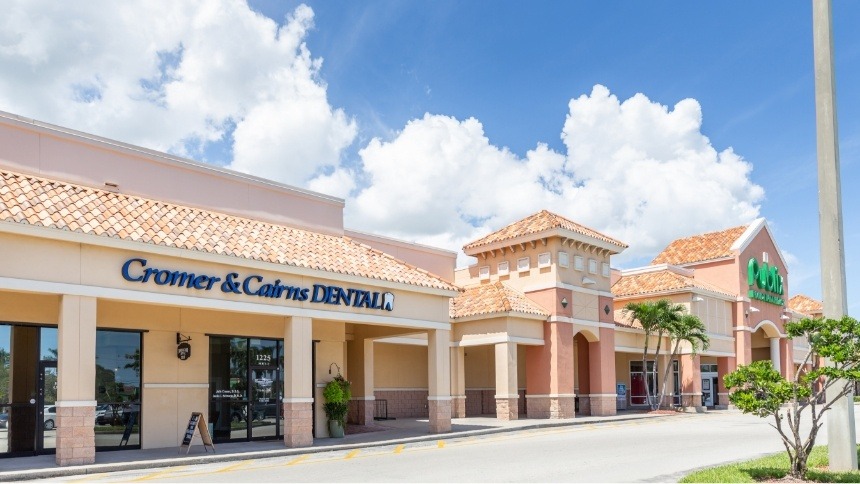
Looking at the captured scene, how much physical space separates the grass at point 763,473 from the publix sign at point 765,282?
34937 mm

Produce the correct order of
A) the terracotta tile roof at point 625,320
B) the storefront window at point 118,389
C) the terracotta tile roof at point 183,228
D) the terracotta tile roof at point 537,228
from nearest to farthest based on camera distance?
the terracotta tile roof at point 183,228, the storefront window at point 118,389, the terracotta tile roof at point 537,228, the terracotta tile roof at point 625,320

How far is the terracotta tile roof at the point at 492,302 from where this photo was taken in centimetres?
3200

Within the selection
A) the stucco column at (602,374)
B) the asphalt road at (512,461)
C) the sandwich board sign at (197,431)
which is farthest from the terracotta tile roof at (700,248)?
the sandwich board sign at (197,431)

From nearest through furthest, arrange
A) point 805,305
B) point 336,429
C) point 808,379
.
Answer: point 808,379 → point 336,429 → point 805,305

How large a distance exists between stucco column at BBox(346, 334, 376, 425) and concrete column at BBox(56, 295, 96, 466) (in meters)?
12.6

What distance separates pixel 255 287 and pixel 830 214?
13058 mm

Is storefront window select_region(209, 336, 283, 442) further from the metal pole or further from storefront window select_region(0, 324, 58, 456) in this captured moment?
the metal pole

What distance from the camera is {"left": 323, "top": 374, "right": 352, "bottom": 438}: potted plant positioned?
2358 cm

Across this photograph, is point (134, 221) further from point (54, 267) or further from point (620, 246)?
point (620, 246)

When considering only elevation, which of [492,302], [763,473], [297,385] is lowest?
[763,473]

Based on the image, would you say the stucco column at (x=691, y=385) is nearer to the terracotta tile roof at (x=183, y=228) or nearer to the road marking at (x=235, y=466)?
the terracotta tile roof at (x=183, y=228)

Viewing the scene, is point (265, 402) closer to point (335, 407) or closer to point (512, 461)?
point (335, 407)

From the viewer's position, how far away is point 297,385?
20438 mm

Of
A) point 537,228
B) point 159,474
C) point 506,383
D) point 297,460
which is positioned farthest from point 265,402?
point 537,228
